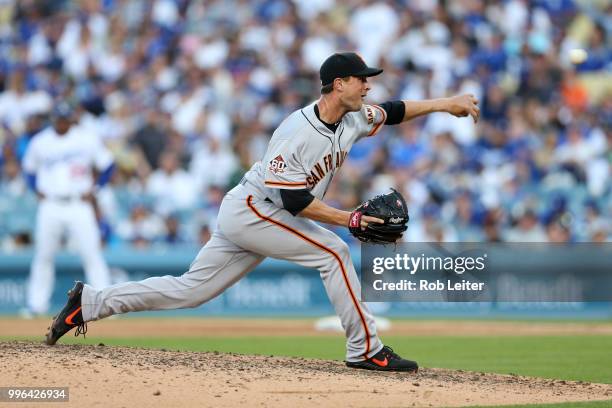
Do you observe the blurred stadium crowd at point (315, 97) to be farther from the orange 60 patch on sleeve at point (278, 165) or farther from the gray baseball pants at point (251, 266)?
the orange 60 patch on sleeve at point (278, 165)

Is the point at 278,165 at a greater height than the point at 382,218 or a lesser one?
greater

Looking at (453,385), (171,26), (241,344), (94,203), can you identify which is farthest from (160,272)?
(453,385)

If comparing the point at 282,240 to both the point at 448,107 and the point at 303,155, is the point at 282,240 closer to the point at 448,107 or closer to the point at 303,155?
the point at 303,155

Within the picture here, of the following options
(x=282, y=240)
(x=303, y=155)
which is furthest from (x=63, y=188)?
(x=303, y=155)

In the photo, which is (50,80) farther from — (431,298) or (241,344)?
(241,344)

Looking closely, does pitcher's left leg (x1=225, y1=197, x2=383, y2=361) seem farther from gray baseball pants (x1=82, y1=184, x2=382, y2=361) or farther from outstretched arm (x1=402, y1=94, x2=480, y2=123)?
outstretched arm (x1=402, y1=94, x2=480, y2=123)

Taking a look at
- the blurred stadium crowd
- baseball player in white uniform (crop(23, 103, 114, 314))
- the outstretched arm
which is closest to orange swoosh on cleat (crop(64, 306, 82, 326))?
the outstretched arm
